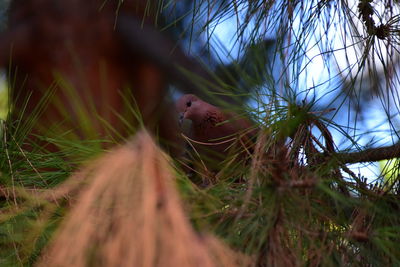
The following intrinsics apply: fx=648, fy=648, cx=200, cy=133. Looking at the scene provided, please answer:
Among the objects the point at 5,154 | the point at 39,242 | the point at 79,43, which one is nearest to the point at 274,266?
the point at 39,242

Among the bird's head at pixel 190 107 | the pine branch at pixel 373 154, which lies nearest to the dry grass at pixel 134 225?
the pine branch at pixel 373 154

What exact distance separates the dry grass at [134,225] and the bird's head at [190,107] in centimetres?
94

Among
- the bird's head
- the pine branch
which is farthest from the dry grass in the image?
the bird's head

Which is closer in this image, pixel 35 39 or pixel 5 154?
pixel 5 154

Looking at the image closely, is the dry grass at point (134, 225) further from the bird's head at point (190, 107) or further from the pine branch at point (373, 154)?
the bird's head at point (190, 107)

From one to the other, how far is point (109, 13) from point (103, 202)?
1936 millimetres

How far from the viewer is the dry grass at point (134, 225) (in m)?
0.62

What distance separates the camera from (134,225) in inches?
24.9

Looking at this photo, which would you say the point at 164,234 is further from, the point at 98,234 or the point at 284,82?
the point at 284,82

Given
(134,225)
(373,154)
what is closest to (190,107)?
(373,154)

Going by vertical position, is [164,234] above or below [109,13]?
below

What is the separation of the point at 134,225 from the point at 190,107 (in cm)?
105

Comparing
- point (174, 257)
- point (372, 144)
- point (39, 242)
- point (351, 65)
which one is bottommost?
point (39, 242)

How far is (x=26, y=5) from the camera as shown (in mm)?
2393
